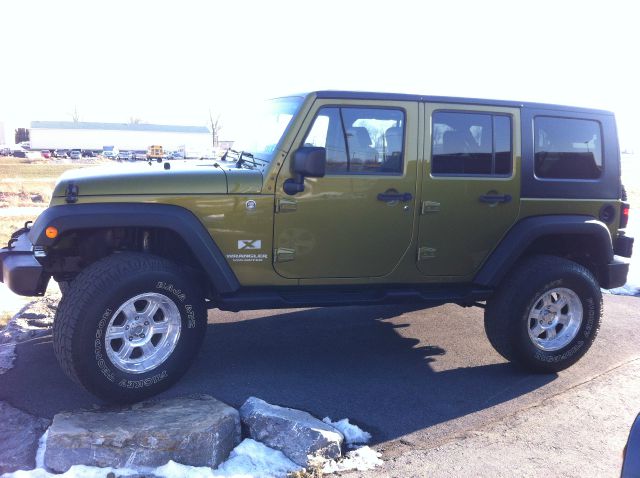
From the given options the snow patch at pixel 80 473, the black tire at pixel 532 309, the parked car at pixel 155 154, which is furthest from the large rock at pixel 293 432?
the parked car at pixel 155 154

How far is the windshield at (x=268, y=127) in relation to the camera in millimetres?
4578

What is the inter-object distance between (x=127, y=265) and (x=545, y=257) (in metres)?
3.35

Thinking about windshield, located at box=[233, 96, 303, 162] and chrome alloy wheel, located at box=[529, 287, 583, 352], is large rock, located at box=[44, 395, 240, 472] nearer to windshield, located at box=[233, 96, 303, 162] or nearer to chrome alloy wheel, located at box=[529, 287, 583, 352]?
windshield, located at box=[233, 96, 303, 162]

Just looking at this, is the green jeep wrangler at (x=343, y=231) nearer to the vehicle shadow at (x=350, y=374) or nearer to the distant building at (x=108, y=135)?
the vehicle shadow at (x=350, y=374)

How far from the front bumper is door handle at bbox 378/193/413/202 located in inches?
96.9

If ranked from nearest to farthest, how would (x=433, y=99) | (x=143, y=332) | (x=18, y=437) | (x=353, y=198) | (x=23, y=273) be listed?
1. (x=18, y=437)
2. (x=23, y=273)
3. (x=143, y=332)
4. (x=353, y=198)
5. (x=433, y=99)

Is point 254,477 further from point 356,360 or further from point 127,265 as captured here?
point 356,360

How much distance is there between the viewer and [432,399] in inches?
176

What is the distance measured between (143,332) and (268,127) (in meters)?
1.87

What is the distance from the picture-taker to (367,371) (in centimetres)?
492

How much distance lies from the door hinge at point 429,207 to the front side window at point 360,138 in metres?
0.34

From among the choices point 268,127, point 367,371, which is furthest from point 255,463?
point 268,127

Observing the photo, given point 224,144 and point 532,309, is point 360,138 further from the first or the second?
point 532,309

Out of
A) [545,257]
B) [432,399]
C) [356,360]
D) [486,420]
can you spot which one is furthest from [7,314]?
[545,257]
